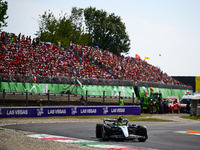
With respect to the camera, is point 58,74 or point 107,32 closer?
point 58,74

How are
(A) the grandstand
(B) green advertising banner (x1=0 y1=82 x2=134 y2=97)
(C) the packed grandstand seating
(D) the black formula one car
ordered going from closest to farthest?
1. (D) the black formula one car
2. (B) green advertising banner (x1=0 y1=82 x2=134 y2=97)
3. (A) the grandstand
4. (C) the packed grandstand seating

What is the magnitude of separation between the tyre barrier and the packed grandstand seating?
269 inches

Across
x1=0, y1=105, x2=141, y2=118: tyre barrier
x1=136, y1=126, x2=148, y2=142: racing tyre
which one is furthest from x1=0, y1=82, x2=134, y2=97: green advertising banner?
x1=136, y1=126, x2=148, y2=142: racing tyre

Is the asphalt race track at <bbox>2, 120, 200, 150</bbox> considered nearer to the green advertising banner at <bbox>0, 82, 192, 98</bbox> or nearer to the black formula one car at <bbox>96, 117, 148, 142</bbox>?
the black formula one car at <bbox>96, 117, 148, 142</bbox>

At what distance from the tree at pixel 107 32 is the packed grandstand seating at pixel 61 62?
27.9 meters

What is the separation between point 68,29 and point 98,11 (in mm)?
11808

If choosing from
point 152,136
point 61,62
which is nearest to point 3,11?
point 61,62

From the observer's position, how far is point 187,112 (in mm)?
40031

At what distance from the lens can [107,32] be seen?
270 feet

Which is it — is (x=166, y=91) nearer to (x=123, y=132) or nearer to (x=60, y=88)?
(x=60, y=88)

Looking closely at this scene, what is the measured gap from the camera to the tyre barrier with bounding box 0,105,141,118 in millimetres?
23866

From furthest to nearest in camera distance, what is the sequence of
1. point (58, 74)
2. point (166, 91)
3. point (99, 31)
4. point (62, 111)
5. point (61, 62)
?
point (99, 31), point (166, 91), point (61, 62), point (58, 74), point (62, 111)

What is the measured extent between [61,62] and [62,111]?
40.9ft

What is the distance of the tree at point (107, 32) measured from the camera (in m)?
81.7
